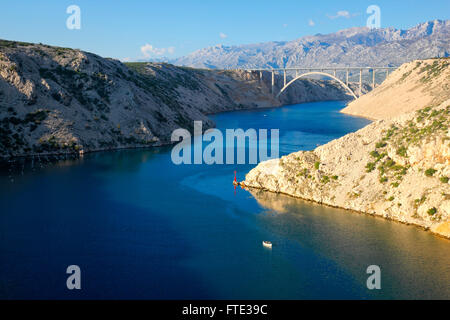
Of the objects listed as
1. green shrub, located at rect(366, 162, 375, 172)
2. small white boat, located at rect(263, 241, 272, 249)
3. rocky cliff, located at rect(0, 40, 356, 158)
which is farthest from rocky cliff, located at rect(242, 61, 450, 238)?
rocky cliff, located at rect(0, 40, 356, 158)

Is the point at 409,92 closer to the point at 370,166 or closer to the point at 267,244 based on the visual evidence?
the point at 370,166

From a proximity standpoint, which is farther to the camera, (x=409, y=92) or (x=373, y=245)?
(x=409, y=92)

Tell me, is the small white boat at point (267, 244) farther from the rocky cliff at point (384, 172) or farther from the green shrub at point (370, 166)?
the green shrub at point (370, 166)

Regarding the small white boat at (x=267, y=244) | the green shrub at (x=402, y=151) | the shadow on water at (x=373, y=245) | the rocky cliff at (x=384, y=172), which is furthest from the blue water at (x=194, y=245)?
the green shrub at (x=402, y=151)

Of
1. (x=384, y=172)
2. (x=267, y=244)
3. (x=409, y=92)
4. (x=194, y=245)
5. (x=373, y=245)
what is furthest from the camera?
(x=409, y=92)

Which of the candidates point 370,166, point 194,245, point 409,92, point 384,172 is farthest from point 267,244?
point 409,92

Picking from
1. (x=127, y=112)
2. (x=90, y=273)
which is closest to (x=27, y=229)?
(x=90, y=273)
